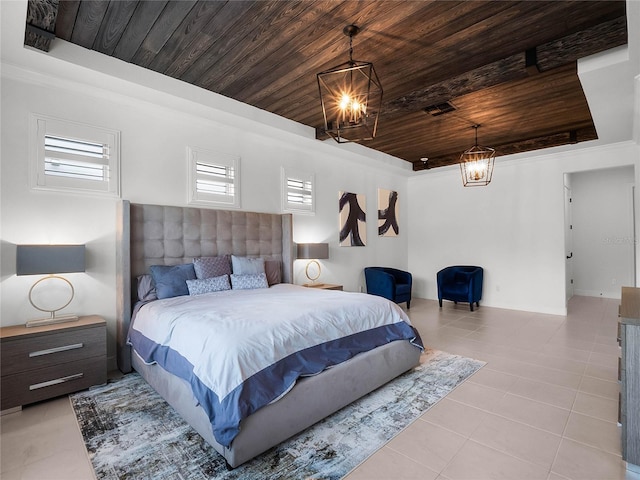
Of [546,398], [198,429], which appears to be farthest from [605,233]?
[198,429]

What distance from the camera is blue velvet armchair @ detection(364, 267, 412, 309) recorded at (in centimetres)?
591

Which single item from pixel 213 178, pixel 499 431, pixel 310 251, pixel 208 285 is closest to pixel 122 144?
pixel 213 178

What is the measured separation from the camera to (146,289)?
11.4 ft

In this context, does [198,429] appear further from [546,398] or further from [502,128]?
[502,128]

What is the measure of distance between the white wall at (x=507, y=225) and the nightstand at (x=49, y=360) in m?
6.40

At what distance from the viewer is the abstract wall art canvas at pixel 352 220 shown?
6137mm

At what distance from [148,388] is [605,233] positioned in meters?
9.05

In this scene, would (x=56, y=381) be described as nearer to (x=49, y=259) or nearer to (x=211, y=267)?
(x=49, y=259)

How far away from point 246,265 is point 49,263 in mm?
1935

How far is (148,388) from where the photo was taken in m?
3.01

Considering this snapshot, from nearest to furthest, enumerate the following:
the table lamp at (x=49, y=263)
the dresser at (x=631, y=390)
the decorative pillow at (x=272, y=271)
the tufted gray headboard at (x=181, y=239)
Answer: the dresser at (x=631, y=390)
the table lamp at (x=49, y=263)
the tufted gray headboard at (x=181, y=239)
the decorative pillow at (x=272, y=271)

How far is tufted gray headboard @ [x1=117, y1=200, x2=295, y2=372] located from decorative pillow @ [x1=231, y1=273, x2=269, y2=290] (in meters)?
0.47

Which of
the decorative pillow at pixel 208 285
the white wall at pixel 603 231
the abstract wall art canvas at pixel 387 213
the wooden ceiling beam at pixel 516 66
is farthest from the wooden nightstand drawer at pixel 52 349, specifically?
the white wall at pixel 603 231

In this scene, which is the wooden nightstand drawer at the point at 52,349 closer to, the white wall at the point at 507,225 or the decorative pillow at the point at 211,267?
the decorative pillow at the point at 211,267
